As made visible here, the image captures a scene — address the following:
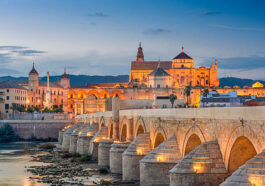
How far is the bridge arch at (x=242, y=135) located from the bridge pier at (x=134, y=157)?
42.6 feet

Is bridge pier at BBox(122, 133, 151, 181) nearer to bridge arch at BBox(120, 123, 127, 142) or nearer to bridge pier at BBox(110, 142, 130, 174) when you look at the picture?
bridge pier at BBox(110, 142, 130, 174)

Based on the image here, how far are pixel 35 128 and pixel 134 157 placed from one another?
6176 cm

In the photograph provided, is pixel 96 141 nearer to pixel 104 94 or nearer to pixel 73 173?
pixel 73 173

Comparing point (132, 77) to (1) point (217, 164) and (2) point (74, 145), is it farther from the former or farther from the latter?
(1) point (217, 164)

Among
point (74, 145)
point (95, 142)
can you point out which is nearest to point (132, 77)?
Answer: point (74, 145)

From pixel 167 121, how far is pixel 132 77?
118m

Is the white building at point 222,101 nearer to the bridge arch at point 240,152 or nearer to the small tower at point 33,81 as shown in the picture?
the bridge arch at point 240,152

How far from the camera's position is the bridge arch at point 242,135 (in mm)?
16989

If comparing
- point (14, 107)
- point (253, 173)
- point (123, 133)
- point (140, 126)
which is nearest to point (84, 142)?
point (123, 133)

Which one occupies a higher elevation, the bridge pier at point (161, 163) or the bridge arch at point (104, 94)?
the bridge arch at point (104, 94)

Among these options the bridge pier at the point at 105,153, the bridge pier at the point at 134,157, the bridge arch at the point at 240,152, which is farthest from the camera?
the bridge pier at the point at 105,153

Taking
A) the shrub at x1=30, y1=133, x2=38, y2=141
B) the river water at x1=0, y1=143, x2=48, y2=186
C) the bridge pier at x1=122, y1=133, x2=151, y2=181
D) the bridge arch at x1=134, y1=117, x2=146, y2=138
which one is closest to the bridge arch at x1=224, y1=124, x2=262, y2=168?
the bridge pier at x1=122, y1=133, x2=151, y2=181

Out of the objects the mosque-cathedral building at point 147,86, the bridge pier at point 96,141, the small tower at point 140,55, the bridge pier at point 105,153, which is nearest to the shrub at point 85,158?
the bridge pier at point 96,141

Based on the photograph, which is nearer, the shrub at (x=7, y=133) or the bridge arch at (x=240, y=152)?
the bridge arch at (x=240, y=152)
